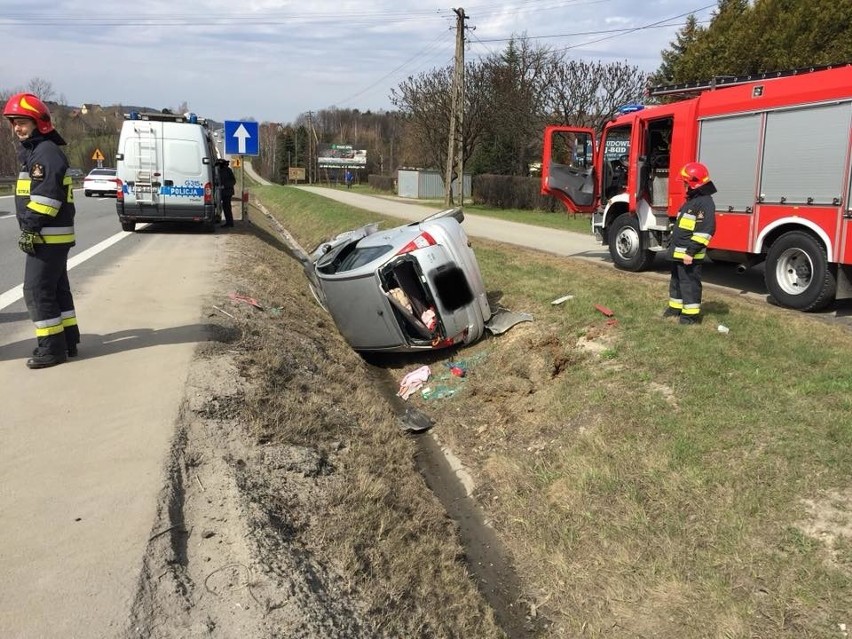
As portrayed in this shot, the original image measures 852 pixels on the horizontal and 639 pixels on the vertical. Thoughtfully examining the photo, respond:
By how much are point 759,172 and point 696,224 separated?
2.55 m

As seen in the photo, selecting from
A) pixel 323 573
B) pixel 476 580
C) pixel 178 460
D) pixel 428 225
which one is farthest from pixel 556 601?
pixel 428 225

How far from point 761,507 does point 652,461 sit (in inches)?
36.5

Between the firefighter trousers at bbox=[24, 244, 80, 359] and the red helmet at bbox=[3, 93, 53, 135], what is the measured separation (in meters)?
0.89

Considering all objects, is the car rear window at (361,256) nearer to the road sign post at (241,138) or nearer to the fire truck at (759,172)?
the fire truck at (759,172)

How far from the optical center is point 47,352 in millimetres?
5160

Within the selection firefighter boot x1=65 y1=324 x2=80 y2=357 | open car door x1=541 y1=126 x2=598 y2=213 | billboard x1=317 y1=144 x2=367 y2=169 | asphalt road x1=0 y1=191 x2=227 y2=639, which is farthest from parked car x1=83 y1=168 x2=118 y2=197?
billboard x1=317 y1=144 x2=367 y2=169

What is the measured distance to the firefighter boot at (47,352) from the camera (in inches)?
202

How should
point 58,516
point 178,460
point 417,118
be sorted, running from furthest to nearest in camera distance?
point 417,118, point 178,460, point 58,516

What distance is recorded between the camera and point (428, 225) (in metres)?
8.75

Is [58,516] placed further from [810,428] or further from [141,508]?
[810,428]

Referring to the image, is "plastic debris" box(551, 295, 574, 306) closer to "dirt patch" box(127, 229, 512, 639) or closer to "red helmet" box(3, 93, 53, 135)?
"dirt patch" box(127, 229, 512, 639)

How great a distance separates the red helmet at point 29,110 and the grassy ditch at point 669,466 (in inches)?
184

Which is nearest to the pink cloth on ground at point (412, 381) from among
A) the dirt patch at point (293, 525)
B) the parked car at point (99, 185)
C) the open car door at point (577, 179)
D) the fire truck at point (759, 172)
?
the dirt patch at point (293, 525)

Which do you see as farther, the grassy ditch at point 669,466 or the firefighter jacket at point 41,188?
the firefighter jacket at point 41,188
